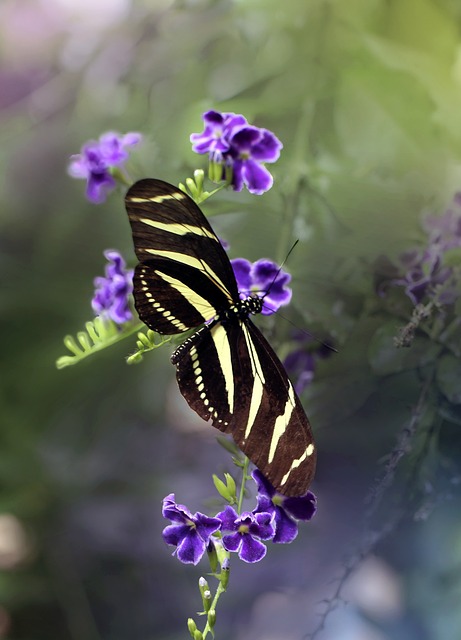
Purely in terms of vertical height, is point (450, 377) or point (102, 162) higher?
point (102, 162)

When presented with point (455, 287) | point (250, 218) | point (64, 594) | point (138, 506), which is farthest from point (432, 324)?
point (64, 594)

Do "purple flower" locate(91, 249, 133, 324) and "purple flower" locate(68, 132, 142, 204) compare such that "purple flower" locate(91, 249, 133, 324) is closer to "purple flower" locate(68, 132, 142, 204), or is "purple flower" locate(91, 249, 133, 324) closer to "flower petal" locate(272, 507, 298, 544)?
"purple flower" locate(68, 132, 142, 204)

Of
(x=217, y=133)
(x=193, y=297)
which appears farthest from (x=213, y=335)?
(x=217, y=133)

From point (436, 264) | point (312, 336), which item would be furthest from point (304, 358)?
point (436, 264)

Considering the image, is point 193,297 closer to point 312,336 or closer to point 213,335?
point 213,335

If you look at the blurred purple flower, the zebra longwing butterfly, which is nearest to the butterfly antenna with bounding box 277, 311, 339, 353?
the blurred purple flower

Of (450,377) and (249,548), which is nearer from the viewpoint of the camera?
(249,548)
